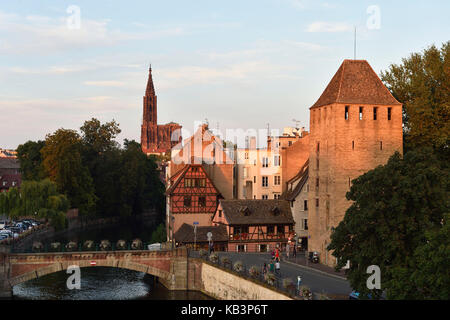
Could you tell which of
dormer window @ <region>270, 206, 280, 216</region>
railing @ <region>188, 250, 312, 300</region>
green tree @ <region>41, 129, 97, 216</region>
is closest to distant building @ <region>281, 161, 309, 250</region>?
dormer window @ <region>270, 206, 280, 216</region>

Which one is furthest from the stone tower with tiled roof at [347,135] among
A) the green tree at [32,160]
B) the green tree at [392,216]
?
the green tree at [32,160]

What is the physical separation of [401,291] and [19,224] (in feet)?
195

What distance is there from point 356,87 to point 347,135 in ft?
13.6

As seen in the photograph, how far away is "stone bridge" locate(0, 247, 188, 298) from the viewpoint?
46.5 meters

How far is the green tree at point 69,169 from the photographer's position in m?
89.1

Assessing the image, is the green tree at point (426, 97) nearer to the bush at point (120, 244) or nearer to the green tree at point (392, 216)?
the green tree at point (392, 216)

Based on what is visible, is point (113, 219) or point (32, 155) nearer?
point (32, 155)

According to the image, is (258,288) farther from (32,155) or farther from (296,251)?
(32,155)


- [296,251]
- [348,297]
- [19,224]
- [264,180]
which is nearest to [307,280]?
[348,297]

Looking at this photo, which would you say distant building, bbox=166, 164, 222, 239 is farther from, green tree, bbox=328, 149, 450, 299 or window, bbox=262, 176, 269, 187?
green tree, bbox=328, 149, 450, 299

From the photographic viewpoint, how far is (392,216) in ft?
110

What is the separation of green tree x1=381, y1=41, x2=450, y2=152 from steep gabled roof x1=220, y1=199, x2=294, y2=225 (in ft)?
43.0

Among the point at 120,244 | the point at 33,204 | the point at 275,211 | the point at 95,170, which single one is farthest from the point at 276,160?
the point at 95,170
